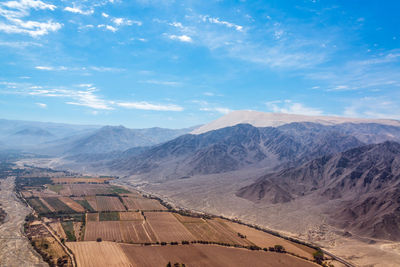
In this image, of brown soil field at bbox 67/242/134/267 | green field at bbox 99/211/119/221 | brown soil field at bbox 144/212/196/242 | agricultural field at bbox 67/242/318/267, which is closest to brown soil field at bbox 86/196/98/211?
green field at bbox 99/211/119/221

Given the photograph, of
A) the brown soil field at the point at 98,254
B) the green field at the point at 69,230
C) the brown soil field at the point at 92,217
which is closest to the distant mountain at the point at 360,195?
the brown soil field at the point at 92,217

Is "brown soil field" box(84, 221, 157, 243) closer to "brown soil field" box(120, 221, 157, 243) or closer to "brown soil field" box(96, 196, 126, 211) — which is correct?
"brown soil field" box(120, 221, 157, 243)

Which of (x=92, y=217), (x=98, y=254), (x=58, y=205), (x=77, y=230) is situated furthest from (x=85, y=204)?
(x=98, y=254)

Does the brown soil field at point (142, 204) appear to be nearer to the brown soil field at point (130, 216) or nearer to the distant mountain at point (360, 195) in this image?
the brown soil field at point (130, 216)

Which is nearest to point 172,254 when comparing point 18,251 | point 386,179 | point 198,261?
point 198,261

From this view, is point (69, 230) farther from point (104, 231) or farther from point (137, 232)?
point (137, 232)
